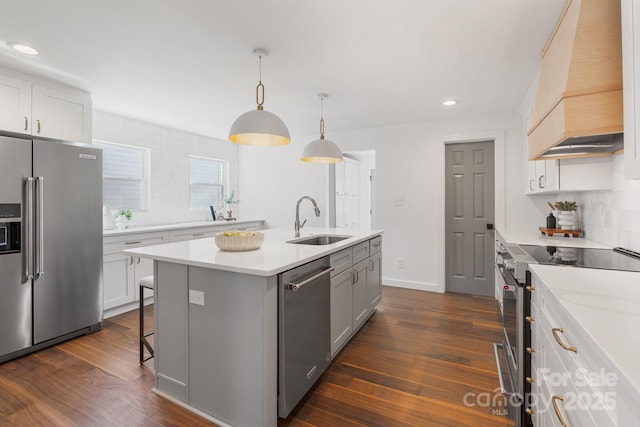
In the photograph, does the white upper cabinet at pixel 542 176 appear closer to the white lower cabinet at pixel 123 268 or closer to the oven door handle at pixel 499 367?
the oven door handle at pixel 499 367

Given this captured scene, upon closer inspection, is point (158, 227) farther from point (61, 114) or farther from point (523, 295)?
point (523, 295)

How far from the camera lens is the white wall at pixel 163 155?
3.86 meters

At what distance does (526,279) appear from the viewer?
1616mm

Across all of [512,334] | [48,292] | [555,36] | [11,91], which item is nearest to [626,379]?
[512,334]

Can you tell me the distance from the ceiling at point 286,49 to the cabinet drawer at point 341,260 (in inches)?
60.3

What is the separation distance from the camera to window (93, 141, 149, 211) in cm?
384

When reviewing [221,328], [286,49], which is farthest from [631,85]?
[221,328]

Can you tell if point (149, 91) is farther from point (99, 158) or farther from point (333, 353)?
point (333, 353)

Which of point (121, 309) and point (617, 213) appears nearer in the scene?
point (617, 213)

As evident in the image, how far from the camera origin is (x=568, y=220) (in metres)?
2.73

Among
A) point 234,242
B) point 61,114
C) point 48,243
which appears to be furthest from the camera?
point 61,114

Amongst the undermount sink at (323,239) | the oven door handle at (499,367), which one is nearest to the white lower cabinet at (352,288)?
the undermount sink at (323,239)

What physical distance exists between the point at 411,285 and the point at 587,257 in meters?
2.77

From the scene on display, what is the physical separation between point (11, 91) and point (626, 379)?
3.92 metres
